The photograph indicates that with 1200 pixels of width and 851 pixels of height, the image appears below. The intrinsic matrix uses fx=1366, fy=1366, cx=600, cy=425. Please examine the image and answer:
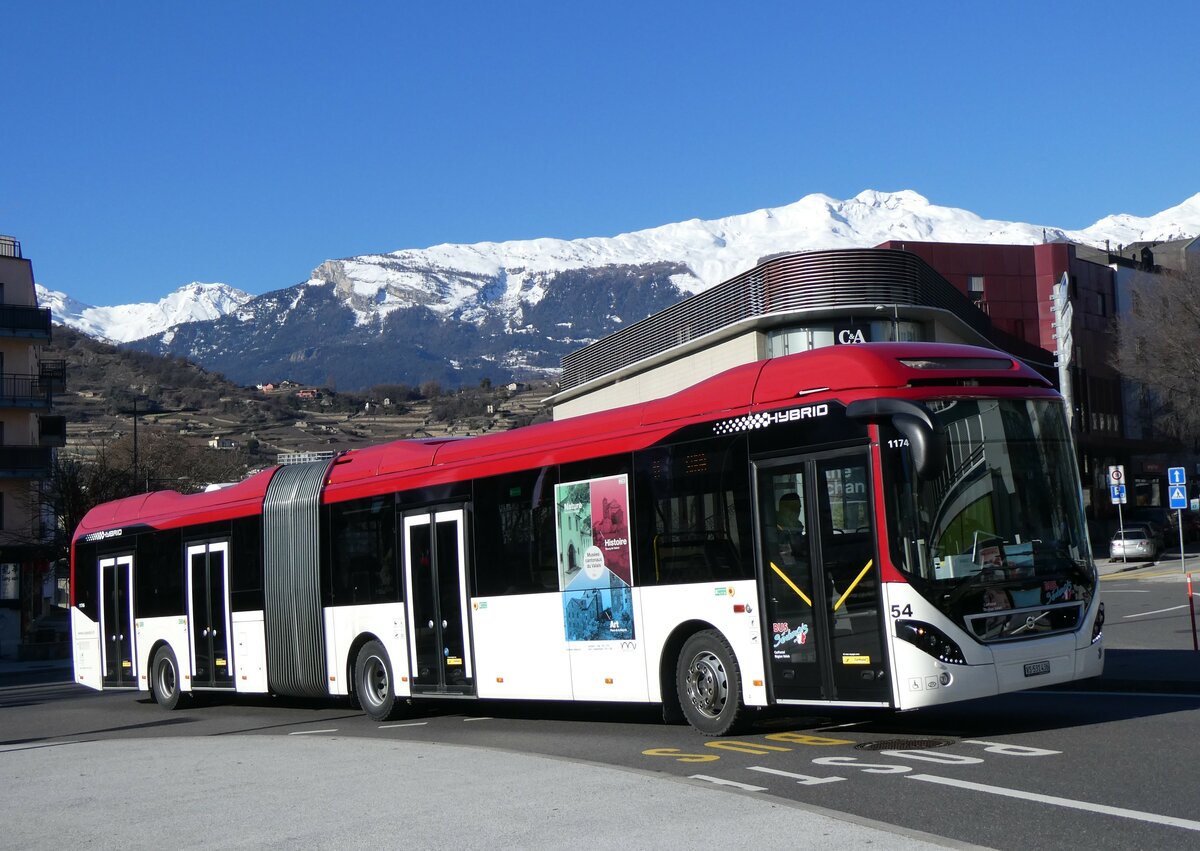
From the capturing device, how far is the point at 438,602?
15.8 meters

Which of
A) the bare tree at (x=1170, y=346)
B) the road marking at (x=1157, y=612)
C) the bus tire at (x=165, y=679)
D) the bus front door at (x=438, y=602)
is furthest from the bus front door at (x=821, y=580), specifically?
the bare tree at (x=1170, y=346)

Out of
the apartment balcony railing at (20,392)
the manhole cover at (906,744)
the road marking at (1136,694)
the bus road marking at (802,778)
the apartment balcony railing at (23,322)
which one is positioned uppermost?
the apartment balcony railing at (23,322)

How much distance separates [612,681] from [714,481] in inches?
96.5

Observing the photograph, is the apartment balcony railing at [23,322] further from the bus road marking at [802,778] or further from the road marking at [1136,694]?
the bus road marking at [802,778]

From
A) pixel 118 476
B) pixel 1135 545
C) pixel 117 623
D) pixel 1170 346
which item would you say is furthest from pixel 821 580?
pixel 1170 346

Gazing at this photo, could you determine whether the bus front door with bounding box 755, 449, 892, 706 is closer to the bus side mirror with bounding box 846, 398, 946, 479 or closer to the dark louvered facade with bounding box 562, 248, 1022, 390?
the bus side mirror with bounding box 846, 398, 946, 479

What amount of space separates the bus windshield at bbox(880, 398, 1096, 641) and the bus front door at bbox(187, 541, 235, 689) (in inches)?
482

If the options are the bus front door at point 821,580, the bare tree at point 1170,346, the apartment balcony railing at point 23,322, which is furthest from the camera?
the bare tree at point 1170,346

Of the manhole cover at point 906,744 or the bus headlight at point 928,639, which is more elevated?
the bus headlight at point 928,639

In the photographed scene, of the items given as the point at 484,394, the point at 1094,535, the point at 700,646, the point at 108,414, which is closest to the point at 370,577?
the point at 700,646

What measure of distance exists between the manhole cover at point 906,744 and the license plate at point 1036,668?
859 mm

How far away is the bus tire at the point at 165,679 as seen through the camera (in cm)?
2120

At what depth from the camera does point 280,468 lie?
19516 millimetres

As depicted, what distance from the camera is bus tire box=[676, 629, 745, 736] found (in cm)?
1174
